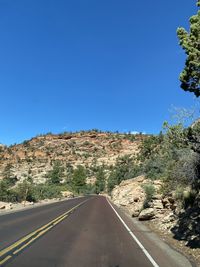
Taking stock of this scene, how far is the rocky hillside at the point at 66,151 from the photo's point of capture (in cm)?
13162

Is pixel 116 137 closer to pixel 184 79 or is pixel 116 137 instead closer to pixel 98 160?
pixel 98 160

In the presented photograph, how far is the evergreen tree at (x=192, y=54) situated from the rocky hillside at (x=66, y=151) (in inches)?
4191

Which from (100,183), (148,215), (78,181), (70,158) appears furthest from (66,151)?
(148,215)

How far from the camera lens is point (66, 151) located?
15450cm

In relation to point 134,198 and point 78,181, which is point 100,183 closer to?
point 78,181

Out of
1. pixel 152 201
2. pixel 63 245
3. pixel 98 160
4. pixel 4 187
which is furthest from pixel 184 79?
pixel 98 160

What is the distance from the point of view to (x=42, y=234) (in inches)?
514

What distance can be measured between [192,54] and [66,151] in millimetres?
145203

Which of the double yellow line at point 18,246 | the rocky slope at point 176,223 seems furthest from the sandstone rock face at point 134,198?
the double yellow line at point 18,246

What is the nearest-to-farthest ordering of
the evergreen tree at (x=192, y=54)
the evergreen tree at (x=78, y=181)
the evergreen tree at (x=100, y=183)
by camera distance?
the evergreen tree at (x=192, y=54)
the evergreen tree at (x=78, y=181)
the evergreen tree at (x=100, y=183)

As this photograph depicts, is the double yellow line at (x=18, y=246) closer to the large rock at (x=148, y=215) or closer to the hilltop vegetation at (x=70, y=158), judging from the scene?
the large rock at (x=148, y=215)

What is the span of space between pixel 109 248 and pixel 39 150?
141 metres

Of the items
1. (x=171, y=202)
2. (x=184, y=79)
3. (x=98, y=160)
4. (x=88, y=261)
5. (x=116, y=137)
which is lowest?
(x=88, y=261)

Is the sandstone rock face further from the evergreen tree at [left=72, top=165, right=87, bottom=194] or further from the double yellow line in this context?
the evergreen tree at [left=72, top=165, right=87, bottom=194]
